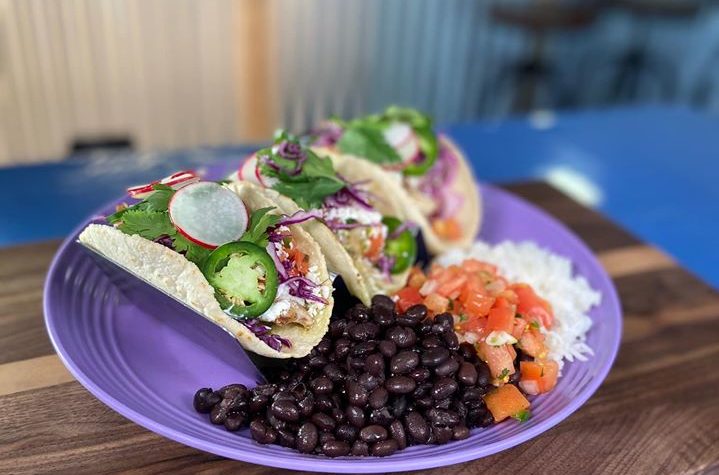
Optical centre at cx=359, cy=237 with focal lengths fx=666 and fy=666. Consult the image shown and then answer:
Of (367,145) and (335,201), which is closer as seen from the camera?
(335,201)

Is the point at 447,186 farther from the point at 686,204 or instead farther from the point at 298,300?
the point at 686,204

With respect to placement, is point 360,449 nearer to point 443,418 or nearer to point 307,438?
point 307,438

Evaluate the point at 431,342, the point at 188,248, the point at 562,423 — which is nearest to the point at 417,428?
the point at 431,342

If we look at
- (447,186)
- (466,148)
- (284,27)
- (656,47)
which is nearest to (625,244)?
(447,186)

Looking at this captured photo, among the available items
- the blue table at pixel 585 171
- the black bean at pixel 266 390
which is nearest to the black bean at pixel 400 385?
the black bean at pixel 266 390

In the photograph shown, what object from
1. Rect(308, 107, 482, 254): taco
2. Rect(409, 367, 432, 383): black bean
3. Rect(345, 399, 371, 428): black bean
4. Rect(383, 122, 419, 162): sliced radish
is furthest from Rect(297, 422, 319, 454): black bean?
Rect(383, 122, 419, 162): sliced radish

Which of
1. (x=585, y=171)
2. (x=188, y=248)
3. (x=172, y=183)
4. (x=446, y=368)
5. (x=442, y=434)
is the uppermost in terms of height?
(x=172, y=183)
